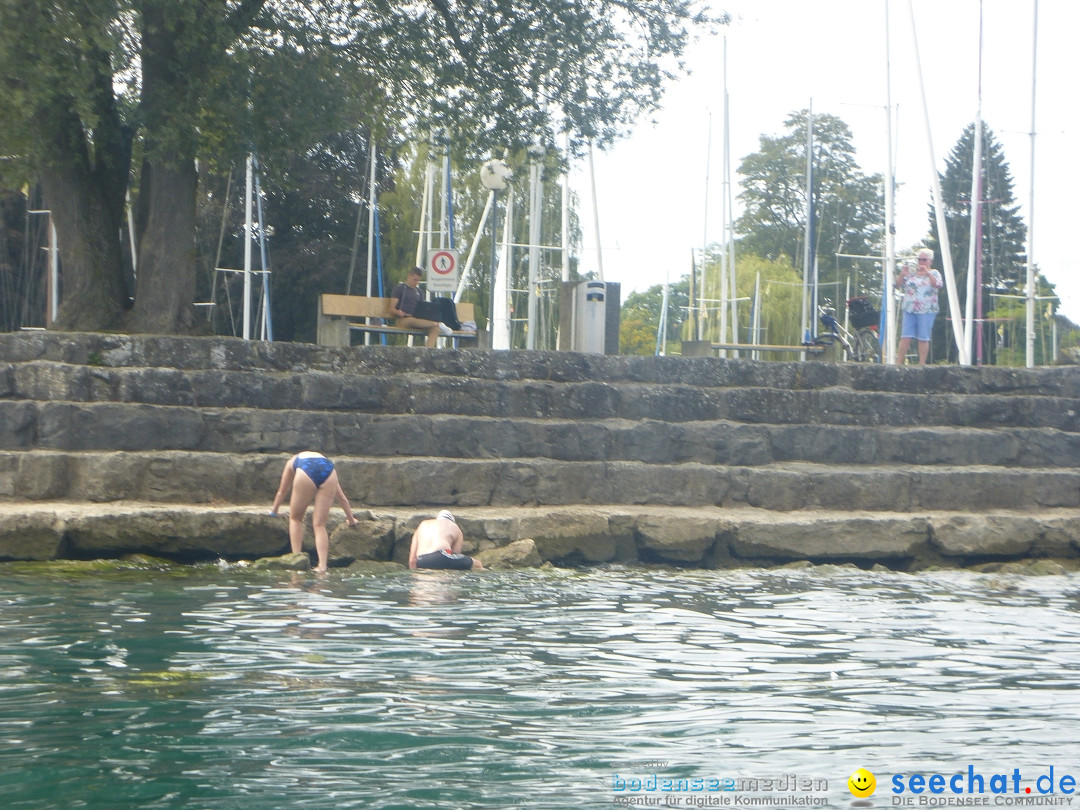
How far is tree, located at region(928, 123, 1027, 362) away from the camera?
53.8 m

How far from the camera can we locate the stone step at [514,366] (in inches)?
528

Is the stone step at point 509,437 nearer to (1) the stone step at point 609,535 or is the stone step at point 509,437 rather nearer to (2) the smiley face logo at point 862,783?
(1) the stone step at point 609,535

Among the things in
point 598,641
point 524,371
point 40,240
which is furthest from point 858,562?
point 40,240

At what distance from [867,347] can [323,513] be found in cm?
1090

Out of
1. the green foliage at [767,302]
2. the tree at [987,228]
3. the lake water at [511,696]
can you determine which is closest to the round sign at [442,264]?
the lake water at [511,696]

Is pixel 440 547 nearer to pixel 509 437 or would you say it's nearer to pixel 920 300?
pixel 509 437

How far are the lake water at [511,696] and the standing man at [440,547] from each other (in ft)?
2.50

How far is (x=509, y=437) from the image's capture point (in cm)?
1382

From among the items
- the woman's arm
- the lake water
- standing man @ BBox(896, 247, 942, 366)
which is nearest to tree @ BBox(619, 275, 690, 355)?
standing man @ BBox(896, 247, 942, 366)

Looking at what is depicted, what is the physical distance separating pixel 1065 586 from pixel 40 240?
3069cm

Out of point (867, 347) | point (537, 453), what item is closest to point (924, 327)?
point (867, 347)

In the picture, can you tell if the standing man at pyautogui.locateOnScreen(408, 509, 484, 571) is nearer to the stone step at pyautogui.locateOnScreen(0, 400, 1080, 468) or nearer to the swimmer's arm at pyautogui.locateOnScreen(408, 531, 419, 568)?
the swimmer's arm at pyautogui.locateOnScreen(408, 531, 419, 568)

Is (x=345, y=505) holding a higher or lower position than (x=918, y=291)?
Result: lower

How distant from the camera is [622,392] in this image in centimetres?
1466
